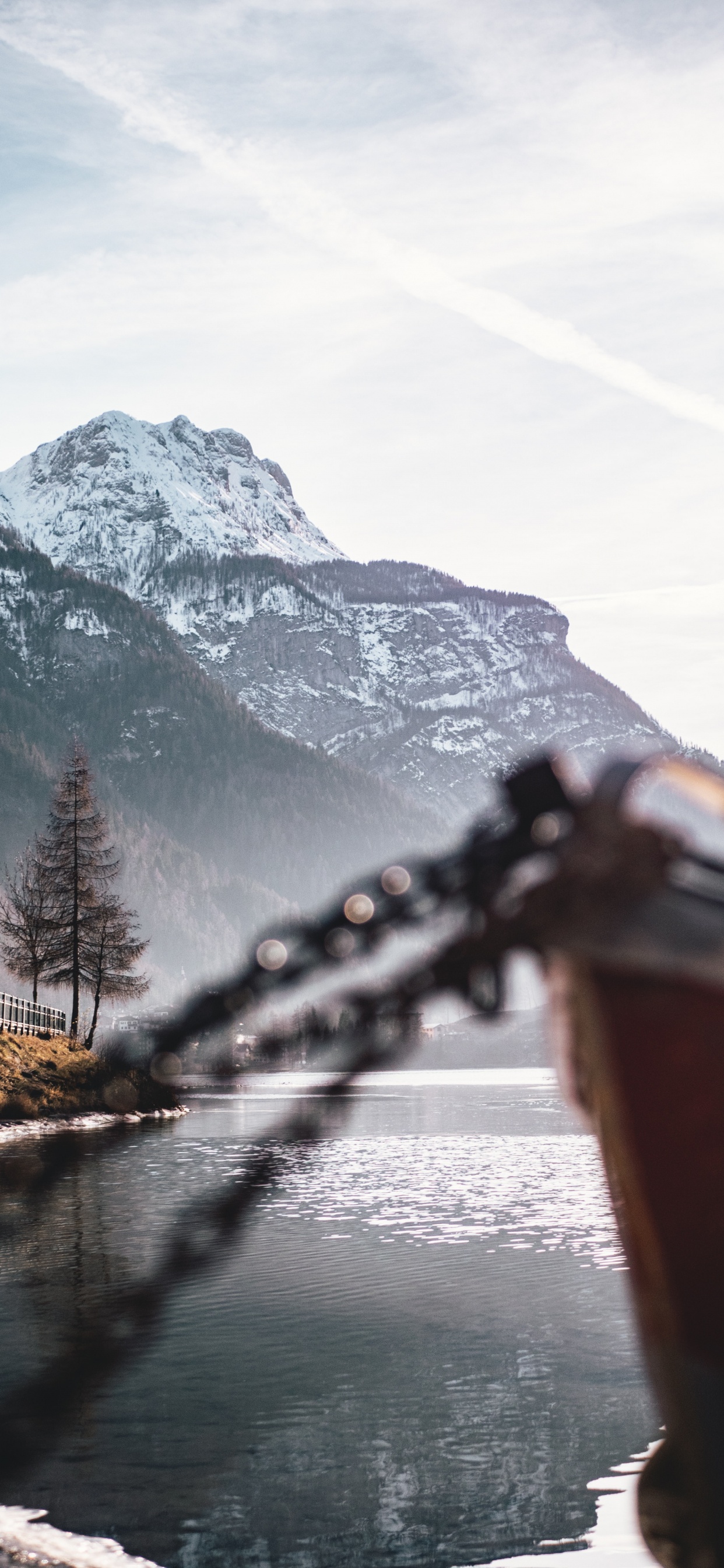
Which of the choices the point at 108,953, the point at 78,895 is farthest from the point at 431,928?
the point at 108,953

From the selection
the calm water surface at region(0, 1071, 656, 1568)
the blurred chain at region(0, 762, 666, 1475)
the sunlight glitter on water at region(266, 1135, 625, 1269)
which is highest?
the blurred chain at region(0, 762, 666, 1475)

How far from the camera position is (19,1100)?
4172cm

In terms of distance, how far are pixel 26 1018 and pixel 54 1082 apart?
668 cm

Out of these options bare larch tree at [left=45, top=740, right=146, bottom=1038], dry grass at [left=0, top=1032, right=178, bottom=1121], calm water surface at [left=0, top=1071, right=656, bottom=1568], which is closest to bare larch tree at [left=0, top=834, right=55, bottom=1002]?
bare larch tree at [left=45, top=740, right=146, bottom=1038]

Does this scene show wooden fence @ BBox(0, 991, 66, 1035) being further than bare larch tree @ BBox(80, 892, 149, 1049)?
No

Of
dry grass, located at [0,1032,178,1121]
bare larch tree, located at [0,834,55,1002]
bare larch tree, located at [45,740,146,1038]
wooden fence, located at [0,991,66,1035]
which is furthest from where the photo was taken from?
bare larch tree, located at [0,834,55,1002]

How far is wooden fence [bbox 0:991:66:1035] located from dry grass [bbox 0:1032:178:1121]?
1.51ft

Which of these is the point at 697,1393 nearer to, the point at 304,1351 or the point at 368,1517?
the point at 368,1517

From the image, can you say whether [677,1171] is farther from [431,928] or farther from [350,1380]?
[350,1380]

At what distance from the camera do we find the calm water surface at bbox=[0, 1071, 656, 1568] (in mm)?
9578

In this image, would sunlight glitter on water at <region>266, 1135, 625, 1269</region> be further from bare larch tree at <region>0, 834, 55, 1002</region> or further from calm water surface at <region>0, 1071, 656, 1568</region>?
bare larch tree at <region>0, 834, 55, 1002</region>

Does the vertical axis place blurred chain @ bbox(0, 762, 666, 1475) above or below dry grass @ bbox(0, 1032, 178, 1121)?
above

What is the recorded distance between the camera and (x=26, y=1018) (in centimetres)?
5259

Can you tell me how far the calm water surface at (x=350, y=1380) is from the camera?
9.58 meters
